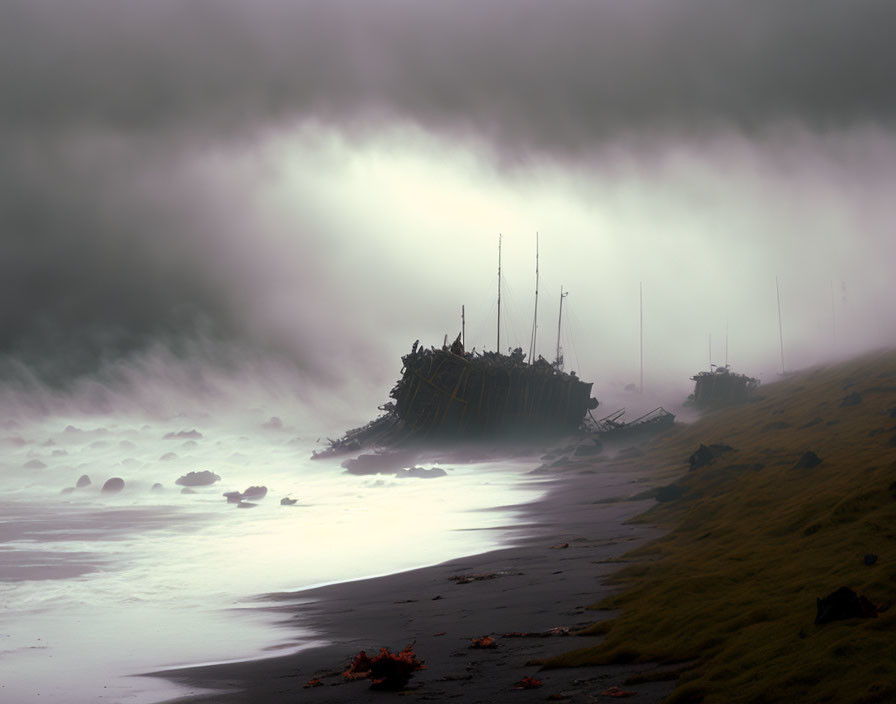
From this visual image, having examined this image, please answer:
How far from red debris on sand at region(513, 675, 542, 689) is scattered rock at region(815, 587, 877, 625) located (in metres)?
2.63

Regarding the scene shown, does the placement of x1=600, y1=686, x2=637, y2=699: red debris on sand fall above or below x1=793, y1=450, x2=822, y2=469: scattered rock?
below

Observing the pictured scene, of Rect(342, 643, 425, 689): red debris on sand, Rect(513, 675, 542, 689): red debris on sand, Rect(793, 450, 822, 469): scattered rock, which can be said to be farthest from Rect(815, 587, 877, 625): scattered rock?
Rect(793, 450, 822, 469): scattered rock

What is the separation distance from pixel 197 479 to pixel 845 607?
5917 cm

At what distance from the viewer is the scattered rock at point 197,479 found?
61.2 m

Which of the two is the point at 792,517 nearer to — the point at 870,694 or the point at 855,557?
the point at 855,557

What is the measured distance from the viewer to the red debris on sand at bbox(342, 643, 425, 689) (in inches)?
327

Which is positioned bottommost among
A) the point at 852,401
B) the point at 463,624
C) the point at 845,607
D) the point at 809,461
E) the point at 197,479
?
the point at 463,624

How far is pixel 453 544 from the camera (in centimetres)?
2216

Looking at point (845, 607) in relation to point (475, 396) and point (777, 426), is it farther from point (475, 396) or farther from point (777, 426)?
point (475, 396)

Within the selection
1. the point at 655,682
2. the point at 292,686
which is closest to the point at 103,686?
the point at 292,686

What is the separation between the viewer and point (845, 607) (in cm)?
750

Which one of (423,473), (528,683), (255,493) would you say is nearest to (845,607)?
(528,683)

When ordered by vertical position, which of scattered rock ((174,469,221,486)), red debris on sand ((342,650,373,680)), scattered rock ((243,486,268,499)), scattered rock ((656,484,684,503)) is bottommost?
red debris on sand ((342,650,373,680))

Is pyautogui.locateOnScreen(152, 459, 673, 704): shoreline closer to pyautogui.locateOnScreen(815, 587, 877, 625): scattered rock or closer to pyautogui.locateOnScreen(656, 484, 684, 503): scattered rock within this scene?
pyautogui.locateOnScreen(656, 484, 684, 503): scattered rock
